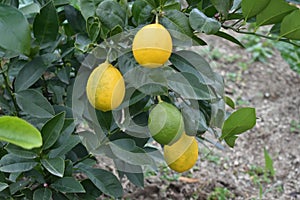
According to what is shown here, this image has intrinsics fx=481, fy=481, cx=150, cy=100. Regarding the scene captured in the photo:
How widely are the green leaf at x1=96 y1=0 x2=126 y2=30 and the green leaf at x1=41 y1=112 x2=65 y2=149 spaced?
17 cm

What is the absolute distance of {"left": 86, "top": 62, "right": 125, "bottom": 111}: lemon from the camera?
72cm

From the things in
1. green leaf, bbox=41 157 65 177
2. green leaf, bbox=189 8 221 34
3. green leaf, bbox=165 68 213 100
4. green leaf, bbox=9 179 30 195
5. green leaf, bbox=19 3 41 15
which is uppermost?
green leaf, bbox=189 8 221 34

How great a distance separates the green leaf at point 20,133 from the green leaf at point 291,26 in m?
0.46

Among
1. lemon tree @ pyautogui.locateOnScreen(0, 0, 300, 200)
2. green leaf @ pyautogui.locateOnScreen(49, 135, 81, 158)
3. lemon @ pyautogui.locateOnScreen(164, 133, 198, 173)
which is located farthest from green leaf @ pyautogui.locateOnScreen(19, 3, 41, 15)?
lemon @ pyautogui.locateOnScreen(164, 133, 198, 173)

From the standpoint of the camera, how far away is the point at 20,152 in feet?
2.60

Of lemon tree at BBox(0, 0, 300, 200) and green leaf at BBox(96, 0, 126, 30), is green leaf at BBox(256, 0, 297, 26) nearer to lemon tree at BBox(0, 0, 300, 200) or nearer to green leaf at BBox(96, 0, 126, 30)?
lemon tree at BBox(0, 0, 300, 200)

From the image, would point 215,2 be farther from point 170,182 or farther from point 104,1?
point 170,182

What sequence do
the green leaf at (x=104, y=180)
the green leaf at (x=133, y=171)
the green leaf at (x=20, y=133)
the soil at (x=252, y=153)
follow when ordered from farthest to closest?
the soil at (x=252, y=153) < the green leaf at (x=133, y=171) < the green leaf at (x=104, y=180) < the green leaf at (x=20, y=133)

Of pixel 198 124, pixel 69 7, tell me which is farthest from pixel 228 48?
pixel 198 124

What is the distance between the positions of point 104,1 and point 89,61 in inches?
8.3

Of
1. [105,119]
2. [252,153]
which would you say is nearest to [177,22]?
[105,119]

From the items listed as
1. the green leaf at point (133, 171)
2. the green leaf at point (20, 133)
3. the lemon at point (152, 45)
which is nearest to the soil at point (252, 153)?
the green leaf at point (133, 171)

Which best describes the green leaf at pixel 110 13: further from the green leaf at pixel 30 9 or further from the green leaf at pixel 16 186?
the green leaf at pixel 16 186

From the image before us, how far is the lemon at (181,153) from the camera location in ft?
2.61
